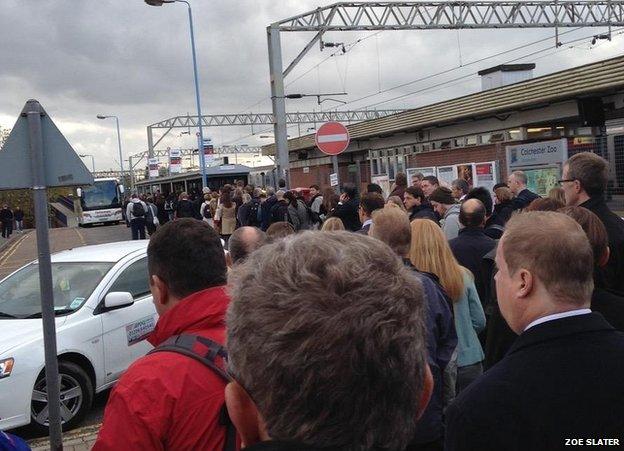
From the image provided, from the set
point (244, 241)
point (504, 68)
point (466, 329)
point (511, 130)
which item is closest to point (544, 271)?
point (466, 329)

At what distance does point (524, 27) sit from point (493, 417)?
69.5 feet

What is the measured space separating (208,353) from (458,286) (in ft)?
7.25

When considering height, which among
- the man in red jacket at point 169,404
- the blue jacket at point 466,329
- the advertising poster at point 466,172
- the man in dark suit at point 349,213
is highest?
the advertising poster at point 466,172

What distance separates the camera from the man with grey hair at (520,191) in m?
7.38

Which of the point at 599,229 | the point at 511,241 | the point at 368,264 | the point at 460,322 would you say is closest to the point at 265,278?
the point at 368,264

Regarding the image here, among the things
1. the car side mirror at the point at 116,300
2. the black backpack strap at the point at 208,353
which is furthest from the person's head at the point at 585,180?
the car side mirror at the point at 116,300

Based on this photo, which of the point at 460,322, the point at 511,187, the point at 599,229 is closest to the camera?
the point at 599,229

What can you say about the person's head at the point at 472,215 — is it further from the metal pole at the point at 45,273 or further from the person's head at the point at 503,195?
the metal pole at the point at 45,273

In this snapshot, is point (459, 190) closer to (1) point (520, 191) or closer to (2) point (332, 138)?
(1) point (520, 191)

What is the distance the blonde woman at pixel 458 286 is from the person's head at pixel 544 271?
1.70 meters

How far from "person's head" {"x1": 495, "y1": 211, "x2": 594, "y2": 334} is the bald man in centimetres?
273

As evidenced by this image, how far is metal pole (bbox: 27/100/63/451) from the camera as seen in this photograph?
4.00 m

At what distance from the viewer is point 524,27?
20484mm

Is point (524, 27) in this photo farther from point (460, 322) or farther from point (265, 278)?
point (265, 278)
